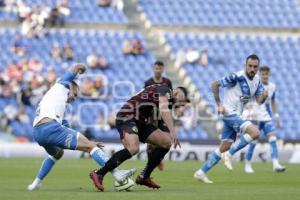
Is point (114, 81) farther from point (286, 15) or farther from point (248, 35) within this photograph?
point (286, 15)

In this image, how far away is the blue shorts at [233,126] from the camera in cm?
1598

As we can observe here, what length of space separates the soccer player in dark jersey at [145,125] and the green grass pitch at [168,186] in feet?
1.26

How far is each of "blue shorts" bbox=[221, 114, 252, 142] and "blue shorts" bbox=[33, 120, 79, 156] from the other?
4335 millimetres

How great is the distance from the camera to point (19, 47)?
3003 centimetres

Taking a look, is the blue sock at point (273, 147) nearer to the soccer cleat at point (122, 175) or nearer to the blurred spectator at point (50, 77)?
the soccer cleat at point (122, 175)

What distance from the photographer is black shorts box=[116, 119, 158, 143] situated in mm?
13078

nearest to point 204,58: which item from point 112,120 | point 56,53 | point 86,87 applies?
point 86,87

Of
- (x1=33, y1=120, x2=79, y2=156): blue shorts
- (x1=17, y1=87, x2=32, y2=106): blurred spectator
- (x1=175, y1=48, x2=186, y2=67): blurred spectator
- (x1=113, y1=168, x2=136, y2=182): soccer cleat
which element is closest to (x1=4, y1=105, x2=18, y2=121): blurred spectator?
(x1=17, y1=87, x2=32, y2=106): blurred spectator

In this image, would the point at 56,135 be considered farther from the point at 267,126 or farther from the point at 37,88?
the point at 37,88

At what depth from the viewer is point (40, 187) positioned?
1351 centimetres

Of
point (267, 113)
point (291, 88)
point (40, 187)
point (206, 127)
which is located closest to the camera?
point (40, 187)

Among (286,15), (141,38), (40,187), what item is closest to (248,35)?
(286,15)

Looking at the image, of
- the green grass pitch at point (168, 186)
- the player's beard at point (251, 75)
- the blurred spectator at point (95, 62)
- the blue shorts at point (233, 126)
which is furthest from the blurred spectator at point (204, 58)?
the player's beard at point (251, 75)

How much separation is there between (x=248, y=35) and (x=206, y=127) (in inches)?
223
